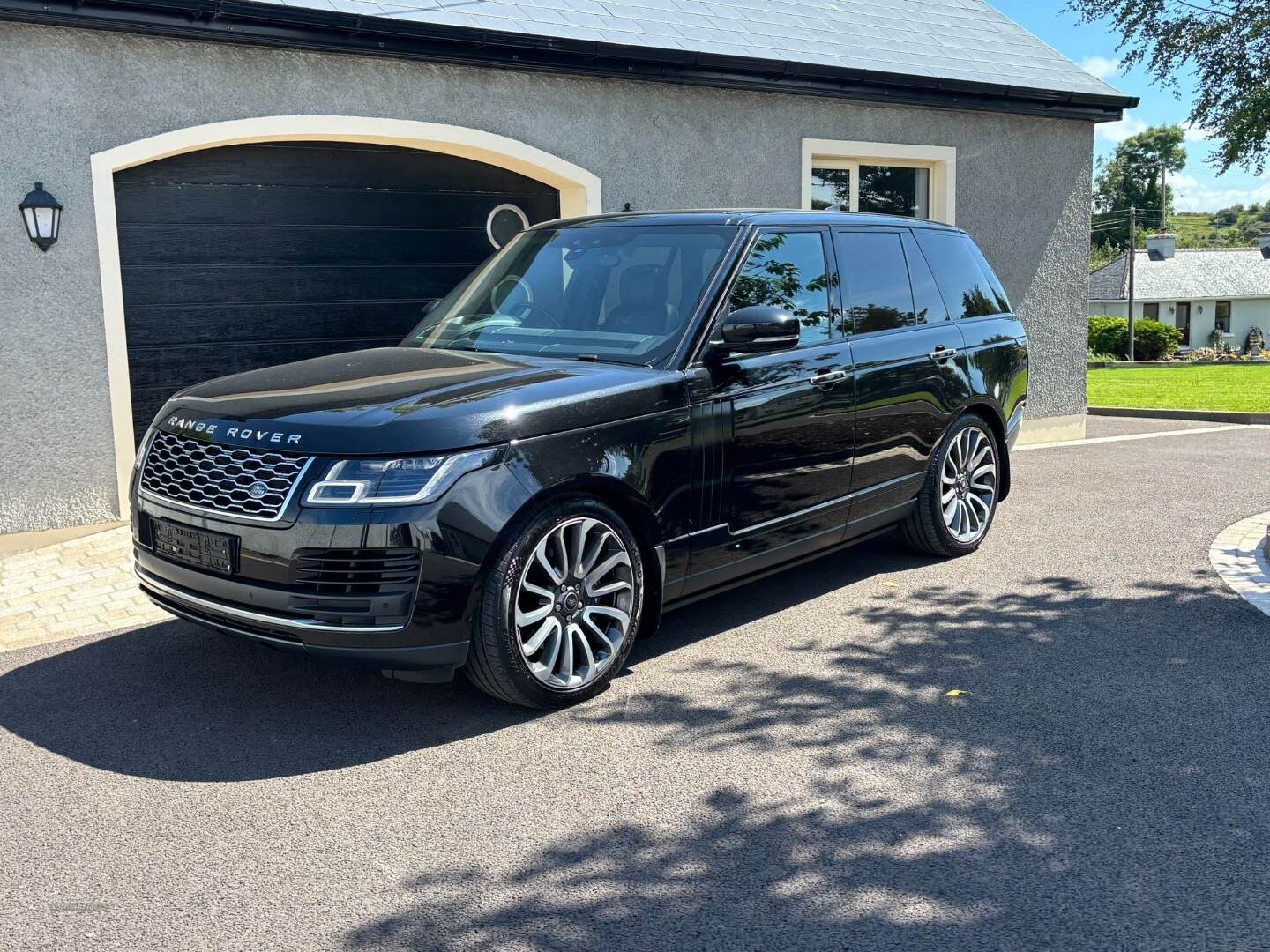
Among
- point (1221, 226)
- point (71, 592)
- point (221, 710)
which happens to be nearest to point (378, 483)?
point (221, 710)

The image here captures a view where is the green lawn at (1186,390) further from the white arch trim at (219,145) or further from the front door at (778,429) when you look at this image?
the front door at (778,429)

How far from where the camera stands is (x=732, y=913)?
3096 mm

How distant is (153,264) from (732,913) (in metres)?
6.56

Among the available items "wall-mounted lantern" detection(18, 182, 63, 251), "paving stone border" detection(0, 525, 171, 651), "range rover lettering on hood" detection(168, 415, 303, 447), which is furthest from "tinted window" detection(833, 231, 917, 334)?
"wall-mounted lantern" detection(18, 182, 63, 251)

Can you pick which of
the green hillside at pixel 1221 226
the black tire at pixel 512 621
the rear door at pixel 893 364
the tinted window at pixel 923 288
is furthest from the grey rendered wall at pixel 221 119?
the green hillside at pixel 1221 226

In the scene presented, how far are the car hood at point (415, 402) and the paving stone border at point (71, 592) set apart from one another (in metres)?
1.66

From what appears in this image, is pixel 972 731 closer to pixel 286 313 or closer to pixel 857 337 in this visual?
pixel 857 337

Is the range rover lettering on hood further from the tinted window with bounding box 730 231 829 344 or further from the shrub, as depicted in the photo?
the shrub

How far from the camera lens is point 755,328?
4.93 meters

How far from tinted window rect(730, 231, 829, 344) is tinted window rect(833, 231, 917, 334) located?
0.62ft

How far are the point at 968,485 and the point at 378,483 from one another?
4198mm

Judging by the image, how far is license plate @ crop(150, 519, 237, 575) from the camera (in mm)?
4199

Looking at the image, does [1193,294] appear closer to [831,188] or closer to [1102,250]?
[1102,250]

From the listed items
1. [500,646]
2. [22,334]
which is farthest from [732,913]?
[22,334]
